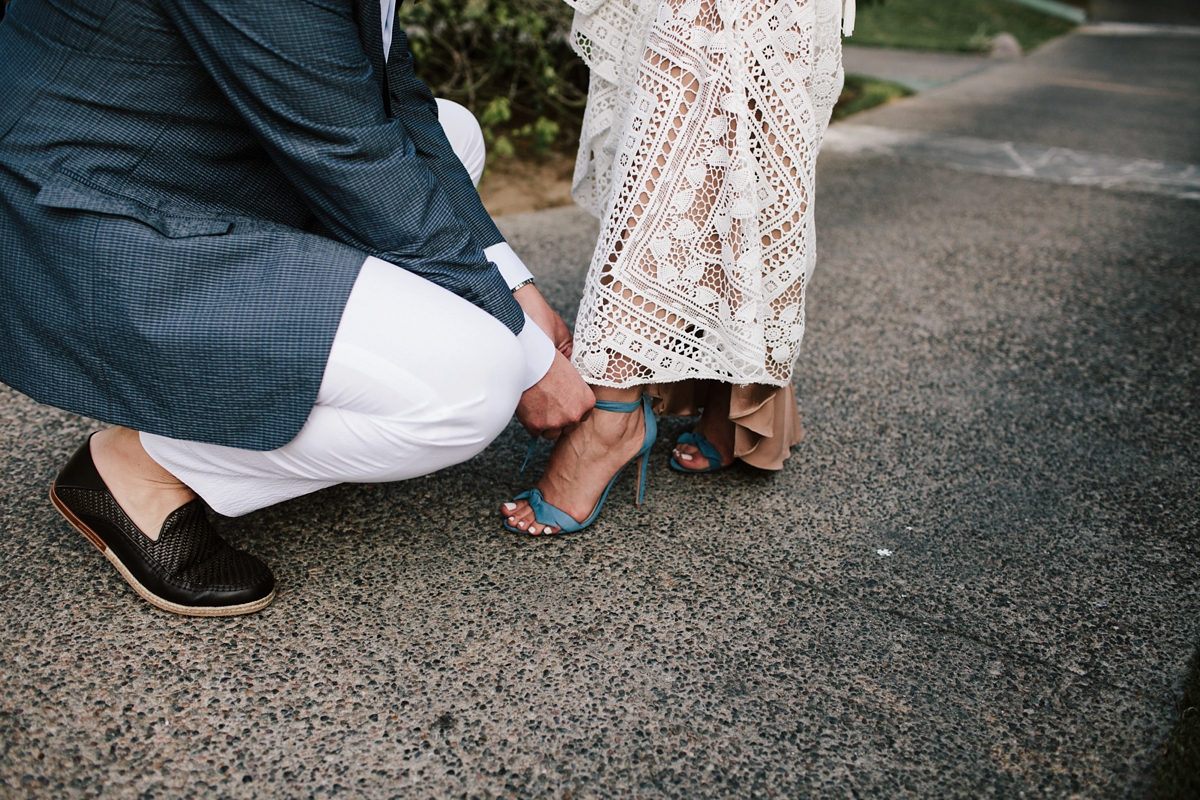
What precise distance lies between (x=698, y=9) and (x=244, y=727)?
1.36 m

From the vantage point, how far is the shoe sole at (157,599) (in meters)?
1.40

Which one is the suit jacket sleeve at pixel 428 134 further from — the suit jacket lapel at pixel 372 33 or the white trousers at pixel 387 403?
the white trousers at pixel 387 403

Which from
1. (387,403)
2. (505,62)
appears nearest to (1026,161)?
(505,62)

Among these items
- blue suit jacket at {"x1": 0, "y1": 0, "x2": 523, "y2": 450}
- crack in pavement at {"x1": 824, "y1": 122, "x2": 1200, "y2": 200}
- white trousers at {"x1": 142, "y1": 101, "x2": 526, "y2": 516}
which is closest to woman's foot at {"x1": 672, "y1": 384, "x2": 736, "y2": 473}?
white trousers at {"x1": 142, "y1": 101, "x2": 526, "y2": 516}

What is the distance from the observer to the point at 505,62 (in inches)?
166

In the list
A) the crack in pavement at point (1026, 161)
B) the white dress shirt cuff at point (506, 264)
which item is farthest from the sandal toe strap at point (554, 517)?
the crack in pavement at point (1026, 161)

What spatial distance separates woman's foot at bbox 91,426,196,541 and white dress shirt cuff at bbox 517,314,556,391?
1.99 ft

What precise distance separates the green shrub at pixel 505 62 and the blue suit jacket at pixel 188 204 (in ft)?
8.93

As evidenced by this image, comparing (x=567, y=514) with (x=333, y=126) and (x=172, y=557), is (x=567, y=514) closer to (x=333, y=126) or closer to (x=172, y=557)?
(x=172, y=557)

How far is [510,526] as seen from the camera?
1664 mm

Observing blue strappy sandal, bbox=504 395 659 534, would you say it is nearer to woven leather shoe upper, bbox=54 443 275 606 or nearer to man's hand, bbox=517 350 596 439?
man's hand, bbox=517 350 596 439

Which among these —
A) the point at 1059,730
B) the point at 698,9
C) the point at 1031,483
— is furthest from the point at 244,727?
the point at 1031,483

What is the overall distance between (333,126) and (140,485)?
2.31 ft

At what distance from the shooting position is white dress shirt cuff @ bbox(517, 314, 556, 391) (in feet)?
4.70
